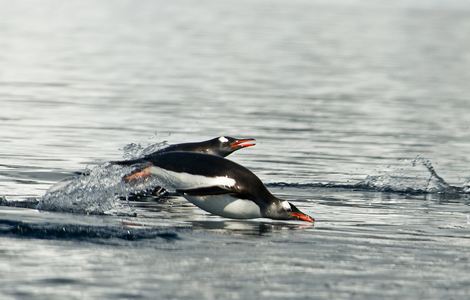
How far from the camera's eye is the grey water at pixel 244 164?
12.4 meters

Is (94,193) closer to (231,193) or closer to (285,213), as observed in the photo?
(231,193)

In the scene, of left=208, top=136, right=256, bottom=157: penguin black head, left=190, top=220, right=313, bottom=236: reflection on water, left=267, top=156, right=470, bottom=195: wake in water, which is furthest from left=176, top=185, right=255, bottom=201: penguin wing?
left=267, top=156, right=470, bottom=195: wake in water

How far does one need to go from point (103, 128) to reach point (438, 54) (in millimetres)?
40337

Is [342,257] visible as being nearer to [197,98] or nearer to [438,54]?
[197,98]

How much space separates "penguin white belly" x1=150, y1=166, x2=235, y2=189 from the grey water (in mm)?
419

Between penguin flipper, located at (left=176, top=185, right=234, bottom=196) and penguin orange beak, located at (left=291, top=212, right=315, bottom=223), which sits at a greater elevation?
penguin flipper, located at (left=176, top=185, right=234, bottom=196)

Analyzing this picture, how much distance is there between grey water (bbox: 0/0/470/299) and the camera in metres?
12.4

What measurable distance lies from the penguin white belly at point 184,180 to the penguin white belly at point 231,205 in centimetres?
17

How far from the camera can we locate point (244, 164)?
22344mm

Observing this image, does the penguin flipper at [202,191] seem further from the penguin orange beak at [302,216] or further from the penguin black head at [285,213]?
the penguin orange beak at [302,216]

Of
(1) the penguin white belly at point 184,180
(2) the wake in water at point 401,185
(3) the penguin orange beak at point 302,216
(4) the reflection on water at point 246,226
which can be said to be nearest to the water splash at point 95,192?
(1) the penguin white belly at point 184,180

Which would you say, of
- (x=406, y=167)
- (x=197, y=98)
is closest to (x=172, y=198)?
(x=406, y=167)

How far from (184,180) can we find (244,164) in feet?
21.2

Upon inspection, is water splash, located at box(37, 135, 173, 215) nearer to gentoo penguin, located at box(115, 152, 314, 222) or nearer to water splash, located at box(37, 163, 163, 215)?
water splash, located at box(37, 163, 163, 215)
